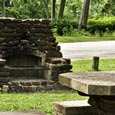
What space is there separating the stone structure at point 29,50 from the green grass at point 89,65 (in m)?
2.77

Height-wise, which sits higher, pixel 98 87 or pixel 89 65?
pixel 98 87

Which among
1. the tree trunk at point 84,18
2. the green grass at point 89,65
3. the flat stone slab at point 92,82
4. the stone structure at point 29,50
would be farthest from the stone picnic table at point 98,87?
the tree trunk at point 84,18

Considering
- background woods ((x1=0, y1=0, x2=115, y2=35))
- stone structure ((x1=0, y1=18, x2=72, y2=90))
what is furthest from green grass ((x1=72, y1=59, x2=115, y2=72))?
background woods ((x1=0, y1=0, x2=115, y2=35))

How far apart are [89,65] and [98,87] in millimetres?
11642

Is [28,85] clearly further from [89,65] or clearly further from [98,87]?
[98,87]

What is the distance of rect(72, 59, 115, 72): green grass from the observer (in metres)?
17.0

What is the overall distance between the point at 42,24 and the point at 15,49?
964 millimetres

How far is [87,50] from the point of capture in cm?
2394

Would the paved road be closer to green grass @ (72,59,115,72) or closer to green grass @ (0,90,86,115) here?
green grass @ (72,59,115,72)

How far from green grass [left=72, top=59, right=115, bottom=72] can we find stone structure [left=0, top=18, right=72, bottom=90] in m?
2.77

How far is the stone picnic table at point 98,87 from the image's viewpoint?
21.2 ft

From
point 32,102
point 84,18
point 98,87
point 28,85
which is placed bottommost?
point 28,85

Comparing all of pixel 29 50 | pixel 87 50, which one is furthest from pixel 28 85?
pixel 87 50

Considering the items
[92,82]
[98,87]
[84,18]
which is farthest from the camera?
[84,18]
